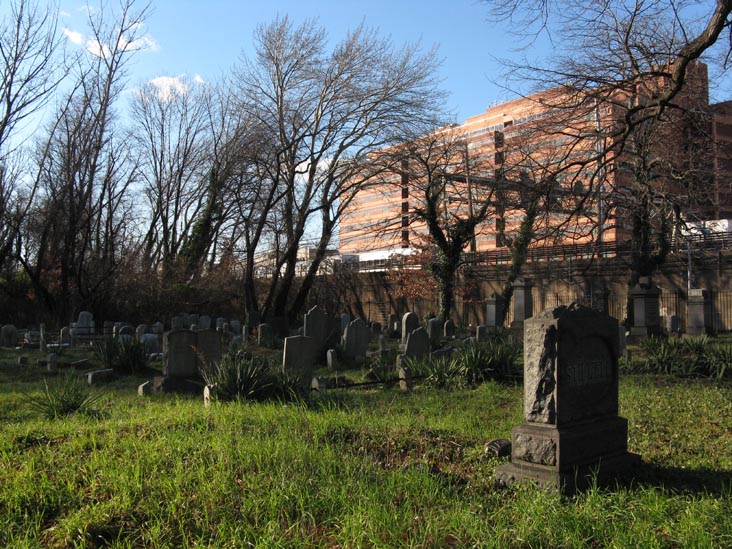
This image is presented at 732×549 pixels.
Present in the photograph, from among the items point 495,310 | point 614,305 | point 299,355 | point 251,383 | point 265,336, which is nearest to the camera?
point 251,383

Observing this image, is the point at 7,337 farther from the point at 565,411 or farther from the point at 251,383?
the point at 565,411

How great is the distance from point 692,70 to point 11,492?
14538 millimetres

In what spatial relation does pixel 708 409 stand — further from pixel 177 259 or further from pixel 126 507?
pixel 177 259

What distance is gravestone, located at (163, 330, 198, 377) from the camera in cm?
1080

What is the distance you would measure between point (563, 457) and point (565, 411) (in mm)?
375

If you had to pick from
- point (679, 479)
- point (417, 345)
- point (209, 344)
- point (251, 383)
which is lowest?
point (679, 479)

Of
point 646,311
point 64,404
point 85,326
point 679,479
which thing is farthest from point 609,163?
point 85,326

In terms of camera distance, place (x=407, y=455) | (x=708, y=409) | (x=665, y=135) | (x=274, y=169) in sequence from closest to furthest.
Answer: (x=407, y=455) → (x=708, y=409) → (x=665, y=135) → (x=274, y=169)

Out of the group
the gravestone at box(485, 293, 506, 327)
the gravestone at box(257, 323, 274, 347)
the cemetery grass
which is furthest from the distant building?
the gravestone at box(257, 323, 274, 347)

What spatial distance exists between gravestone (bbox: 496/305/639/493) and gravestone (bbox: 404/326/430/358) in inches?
305

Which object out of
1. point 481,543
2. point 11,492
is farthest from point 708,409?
point 11,492

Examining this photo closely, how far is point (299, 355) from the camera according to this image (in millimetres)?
10672

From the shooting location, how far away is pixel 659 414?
312 inches

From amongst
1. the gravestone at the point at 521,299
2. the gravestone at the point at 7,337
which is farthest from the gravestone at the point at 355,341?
the gravestone at the point at 7,337
